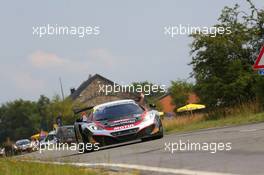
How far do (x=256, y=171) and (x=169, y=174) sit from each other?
4.52 feet

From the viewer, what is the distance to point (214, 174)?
885 centimetres

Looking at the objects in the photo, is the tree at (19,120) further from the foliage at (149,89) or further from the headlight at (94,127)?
the headlight at (94,127)

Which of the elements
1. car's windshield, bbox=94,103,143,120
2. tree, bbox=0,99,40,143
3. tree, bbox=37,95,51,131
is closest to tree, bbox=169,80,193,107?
tree, bbox=37,95,51,131

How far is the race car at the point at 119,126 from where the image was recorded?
19453mm

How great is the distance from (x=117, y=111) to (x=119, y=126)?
1.04 meters

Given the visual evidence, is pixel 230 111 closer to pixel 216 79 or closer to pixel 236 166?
pixel 216 79

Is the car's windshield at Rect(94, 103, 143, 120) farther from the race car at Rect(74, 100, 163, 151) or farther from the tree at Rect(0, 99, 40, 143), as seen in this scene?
the tree at Rect(0, 99, 40, 143)

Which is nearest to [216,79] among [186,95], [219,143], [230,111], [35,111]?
[230,111]

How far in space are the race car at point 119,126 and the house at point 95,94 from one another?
308ft
